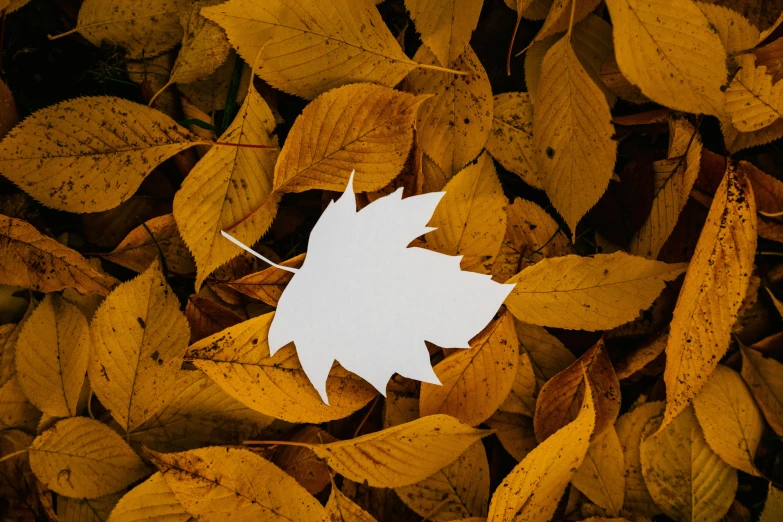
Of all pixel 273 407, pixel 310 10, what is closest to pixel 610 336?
pixel 273 407

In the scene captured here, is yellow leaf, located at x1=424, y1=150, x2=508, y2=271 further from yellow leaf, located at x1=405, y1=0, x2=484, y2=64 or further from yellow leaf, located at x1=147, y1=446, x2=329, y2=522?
yellow leaf, located at x1=147, y1=446, x2=329, y2=522

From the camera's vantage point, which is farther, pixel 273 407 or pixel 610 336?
pixel 610 336

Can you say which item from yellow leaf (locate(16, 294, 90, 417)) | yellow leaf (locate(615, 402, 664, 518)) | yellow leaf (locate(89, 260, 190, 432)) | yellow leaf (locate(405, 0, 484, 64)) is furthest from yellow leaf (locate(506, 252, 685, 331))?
yellow leaf (locate(16, 294, 90, 417))

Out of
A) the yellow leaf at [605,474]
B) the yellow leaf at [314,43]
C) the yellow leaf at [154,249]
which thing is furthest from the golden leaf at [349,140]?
the yellow leaf at [605,474]

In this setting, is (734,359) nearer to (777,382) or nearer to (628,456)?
(777,382)

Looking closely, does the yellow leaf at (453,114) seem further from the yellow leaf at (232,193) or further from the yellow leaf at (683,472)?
the yellow leaf at (683,472)

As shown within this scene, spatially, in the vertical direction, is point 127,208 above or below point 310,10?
below
